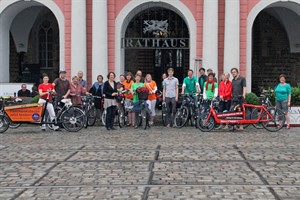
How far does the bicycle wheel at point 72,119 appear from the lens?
15.3 meters

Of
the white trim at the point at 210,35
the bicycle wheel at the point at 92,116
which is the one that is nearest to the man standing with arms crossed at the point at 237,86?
the bicycle wheel at the point at 92,116

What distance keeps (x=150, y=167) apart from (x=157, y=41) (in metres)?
13.6

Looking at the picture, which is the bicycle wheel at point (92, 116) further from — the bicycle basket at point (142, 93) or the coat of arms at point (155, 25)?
the coat of arms at point (155, 25)

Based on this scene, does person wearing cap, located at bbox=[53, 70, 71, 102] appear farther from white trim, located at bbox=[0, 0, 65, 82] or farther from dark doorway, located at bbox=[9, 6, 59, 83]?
dark doorway, located at bbox=[9, 6, 59, 83]

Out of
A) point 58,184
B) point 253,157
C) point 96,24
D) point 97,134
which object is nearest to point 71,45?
point 96,24

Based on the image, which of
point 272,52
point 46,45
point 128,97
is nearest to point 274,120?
point 128,97

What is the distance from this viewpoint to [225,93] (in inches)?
639

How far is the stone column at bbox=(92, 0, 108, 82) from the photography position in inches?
833

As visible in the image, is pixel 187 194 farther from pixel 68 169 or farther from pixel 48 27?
pixel 48 27

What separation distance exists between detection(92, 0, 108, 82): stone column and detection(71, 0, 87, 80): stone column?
0.42 m

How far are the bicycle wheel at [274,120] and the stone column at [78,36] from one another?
8442 millimetres

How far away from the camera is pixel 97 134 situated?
1449cm

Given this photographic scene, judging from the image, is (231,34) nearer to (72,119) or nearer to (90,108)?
(90,108)

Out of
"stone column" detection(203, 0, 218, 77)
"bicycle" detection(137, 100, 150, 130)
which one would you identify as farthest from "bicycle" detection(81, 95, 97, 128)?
"stone column" detection(203, 0, 218, 77)
